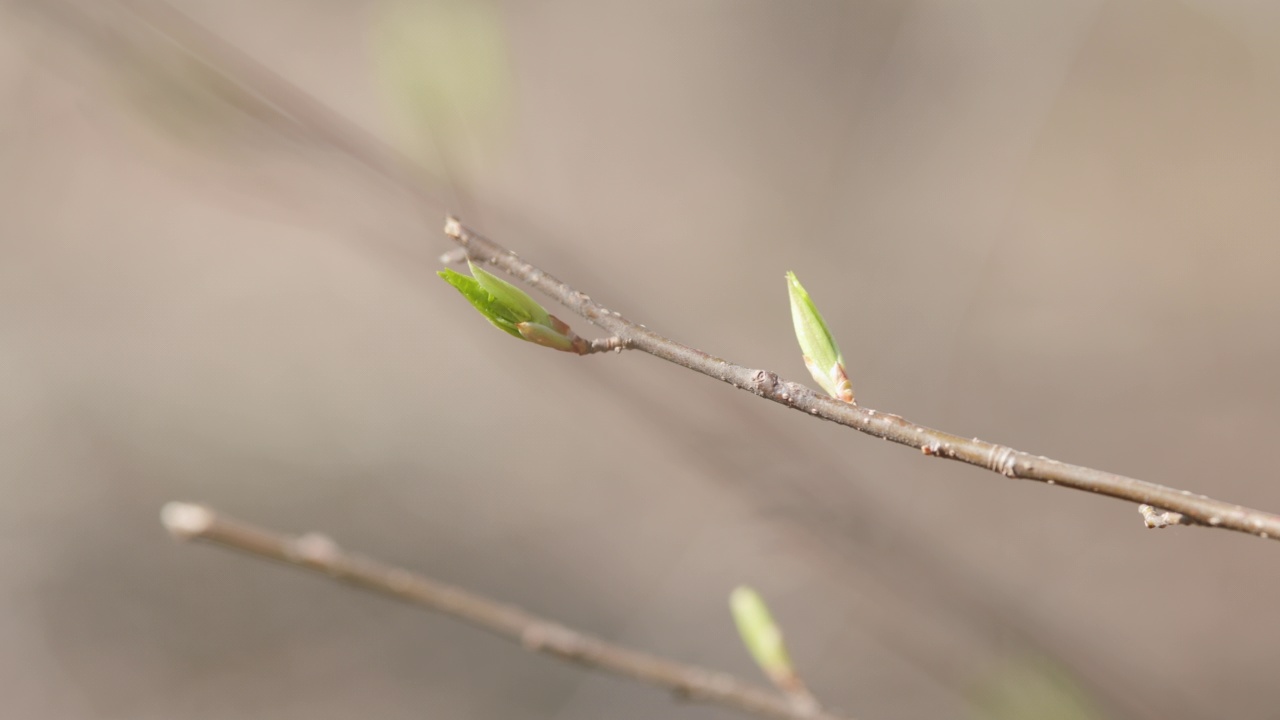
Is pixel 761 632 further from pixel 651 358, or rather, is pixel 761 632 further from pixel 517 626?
pixel 651 358

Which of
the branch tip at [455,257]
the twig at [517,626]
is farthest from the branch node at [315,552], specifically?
the branch tip at [455,257]

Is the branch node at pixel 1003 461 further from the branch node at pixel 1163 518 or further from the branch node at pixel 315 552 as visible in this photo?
the branch node at pixel 315 552

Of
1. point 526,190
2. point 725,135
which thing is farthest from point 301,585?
point 725,135

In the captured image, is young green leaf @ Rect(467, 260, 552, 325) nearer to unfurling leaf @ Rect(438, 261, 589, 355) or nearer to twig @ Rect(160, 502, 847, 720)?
unfurling leaf @ Rect(438, 261, 589, 355)

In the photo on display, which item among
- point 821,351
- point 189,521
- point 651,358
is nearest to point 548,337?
point 821,351

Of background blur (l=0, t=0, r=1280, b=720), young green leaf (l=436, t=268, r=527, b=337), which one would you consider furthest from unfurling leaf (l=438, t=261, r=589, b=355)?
background blur (l=0, t=0, r=1280, b=720)
